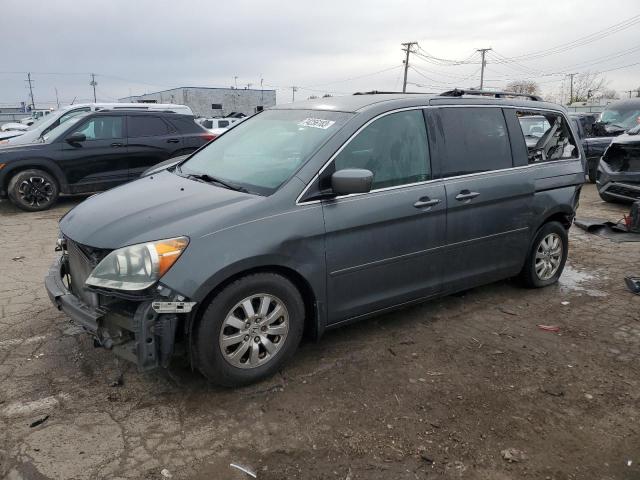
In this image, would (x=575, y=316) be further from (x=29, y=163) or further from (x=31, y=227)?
(x=29, y=163)

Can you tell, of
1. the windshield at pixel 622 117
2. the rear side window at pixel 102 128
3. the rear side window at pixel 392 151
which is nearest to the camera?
the rear side window at pixel 392 151

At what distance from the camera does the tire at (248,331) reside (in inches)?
119

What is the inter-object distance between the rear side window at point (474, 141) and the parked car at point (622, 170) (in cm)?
546

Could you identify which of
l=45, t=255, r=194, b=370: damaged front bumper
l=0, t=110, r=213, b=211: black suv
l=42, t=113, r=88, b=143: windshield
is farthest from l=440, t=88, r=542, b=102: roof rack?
l=42, t=113, r=88, b=143: windshield

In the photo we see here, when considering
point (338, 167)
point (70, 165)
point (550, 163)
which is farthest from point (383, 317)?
point (70, 165)

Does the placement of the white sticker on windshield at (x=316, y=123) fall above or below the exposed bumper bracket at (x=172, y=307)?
above

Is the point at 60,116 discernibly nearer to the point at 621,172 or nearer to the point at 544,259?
the point at 544,259

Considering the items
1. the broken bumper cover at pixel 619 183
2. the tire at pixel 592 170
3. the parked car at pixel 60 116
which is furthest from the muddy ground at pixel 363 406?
the tire at pixel 592 170

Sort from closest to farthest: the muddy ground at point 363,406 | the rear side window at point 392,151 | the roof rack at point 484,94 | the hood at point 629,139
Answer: the muddy ground at point 363,406
the rear side window at point 392,151
the roof rack at point 484,94
the hood at point 629,139

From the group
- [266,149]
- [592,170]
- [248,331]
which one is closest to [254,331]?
[248,331]

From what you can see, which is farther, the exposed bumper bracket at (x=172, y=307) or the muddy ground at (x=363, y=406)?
the exposed bumper bracket at (x=172, y=307)

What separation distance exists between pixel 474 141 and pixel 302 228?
6.23 feet

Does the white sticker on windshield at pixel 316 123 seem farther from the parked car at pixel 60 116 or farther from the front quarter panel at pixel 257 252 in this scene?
the parked car at pixel 60 116

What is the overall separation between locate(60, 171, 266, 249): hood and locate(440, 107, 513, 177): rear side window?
5.72 ft
